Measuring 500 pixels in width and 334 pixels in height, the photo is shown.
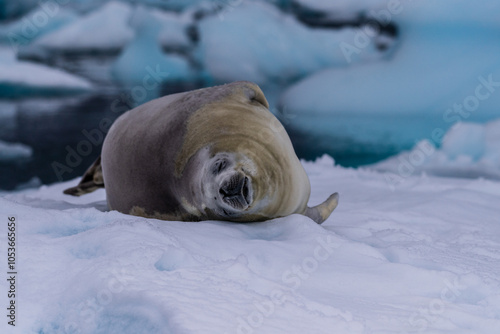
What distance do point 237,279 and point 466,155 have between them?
5642 millimetres

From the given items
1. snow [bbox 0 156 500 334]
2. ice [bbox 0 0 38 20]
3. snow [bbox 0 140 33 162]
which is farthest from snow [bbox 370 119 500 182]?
ice [bbox 0 0 38 20]

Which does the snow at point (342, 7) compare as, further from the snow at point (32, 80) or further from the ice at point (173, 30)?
the snow at point (32, 80)

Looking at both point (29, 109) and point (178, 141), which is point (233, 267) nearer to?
point (178, 141)

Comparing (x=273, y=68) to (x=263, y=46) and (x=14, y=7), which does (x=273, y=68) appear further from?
(x=14, y=7)

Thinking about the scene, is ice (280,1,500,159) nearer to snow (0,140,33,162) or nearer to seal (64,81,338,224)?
snow (0,140,33,162)

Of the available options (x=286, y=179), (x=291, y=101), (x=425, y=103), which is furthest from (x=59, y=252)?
(x=425, y=103)

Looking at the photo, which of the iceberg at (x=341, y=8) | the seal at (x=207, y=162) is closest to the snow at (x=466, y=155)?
the iceberg at (x=341, y=8)

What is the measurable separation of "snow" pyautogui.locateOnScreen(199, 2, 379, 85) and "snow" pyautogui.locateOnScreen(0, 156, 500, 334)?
519 cm

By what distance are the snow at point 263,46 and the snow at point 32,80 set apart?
192 centimetres

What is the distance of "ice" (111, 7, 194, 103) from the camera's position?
709 centimetres

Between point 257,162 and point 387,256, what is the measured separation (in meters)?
0.62

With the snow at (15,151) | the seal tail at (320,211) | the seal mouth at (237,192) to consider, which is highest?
the seal mouth at (237,192)

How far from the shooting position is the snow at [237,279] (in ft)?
3.50

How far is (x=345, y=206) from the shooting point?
10.6 feet
